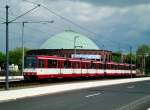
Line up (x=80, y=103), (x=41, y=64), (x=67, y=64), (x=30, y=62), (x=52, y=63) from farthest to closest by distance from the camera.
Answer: (x=67, y=64), (x=52, y=63), (x=30, y=62), (x=41, y=64), (x=80, y=103)

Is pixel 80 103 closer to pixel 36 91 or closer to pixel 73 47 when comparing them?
pixel 36 91

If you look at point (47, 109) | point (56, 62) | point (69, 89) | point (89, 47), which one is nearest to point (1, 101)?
point (47, 109)

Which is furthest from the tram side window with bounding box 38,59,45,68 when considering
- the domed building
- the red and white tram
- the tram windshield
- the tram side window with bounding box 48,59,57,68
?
the domed building

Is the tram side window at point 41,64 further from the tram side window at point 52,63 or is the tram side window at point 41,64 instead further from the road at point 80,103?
the road at point 80,103

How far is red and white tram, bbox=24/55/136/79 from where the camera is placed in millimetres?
49844

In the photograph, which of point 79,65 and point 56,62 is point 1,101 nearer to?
point 56,62

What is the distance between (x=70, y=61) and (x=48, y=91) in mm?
26054

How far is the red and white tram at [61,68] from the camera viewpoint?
49844mm

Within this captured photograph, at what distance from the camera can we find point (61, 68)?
182 ft

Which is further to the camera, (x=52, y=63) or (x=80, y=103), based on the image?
(x=52, y=63)

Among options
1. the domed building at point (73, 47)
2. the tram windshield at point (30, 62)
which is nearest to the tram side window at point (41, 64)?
the tram windshield at point (30, 62)

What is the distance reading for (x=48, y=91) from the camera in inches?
1307

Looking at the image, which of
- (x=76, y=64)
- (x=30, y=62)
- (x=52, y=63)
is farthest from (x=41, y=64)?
(x=76, y=64)

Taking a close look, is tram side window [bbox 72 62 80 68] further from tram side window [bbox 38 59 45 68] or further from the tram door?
tram side window [bbox 38 59 45 68]
